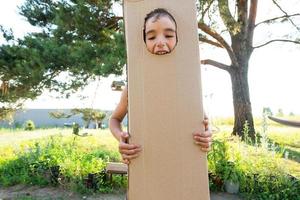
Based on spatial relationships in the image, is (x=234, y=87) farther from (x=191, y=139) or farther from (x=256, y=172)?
(x=191, y=139)

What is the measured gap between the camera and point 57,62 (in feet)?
24.2

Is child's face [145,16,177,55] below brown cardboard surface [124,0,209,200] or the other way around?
the other way around

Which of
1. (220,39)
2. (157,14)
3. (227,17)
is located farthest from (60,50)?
(157,14)

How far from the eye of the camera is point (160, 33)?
5.66 ft

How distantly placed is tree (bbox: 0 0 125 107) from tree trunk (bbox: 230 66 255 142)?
3757mm

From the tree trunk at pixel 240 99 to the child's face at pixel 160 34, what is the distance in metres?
9.09

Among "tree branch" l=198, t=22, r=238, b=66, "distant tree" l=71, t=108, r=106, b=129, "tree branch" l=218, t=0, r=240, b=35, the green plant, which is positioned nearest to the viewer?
the green plant

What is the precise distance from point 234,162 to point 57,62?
342 centimetres

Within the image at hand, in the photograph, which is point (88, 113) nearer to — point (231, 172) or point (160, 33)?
point (231, 172)

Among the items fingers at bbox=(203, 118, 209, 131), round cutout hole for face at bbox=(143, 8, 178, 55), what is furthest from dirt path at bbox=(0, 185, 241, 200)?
round cutout hole for face at bbox=(143, 8, 178, 55)

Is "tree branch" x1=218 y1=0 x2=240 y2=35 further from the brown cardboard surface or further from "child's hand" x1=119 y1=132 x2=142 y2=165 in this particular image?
"child's hand" x1=119 y1=132 x2=142 y2=165

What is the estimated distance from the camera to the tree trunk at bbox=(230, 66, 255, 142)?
10.6m

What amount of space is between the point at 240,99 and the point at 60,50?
16.6 ft

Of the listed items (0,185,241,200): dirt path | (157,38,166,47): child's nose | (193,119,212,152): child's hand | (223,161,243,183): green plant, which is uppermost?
(157,38,166,47): child's nose
